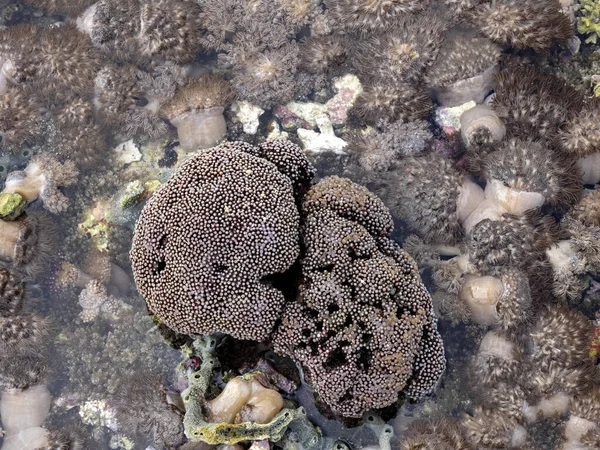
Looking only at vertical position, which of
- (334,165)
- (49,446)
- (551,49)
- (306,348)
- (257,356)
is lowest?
A: (49,446)

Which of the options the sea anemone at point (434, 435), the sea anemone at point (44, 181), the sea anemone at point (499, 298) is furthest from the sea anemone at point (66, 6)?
the sea anemone at point (434, 435)

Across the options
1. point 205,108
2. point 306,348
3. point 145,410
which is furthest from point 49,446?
point 205,108

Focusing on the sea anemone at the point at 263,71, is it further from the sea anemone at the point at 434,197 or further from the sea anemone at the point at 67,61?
the sea anemone at the point at 434,197

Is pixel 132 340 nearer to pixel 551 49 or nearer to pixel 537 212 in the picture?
pixel 537 212

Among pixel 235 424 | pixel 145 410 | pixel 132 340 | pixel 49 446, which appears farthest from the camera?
pixel 132 340

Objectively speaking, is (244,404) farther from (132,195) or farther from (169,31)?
(169,31)

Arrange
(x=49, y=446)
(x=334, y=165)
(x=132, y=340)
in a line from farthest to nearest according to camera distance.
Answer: (x=334, y=165) → (x=132, y=340) → (x=49, y=446)
